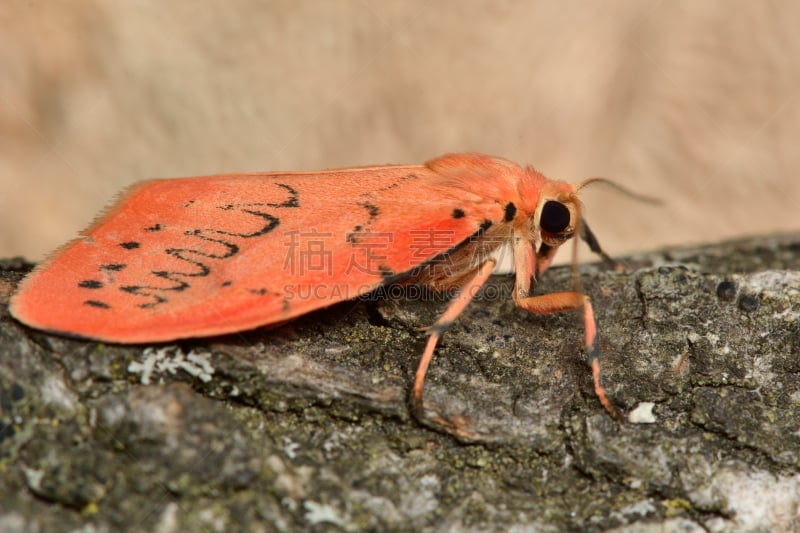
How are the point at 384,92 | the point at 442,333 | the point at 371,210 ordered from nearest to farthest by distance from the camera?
the point at 442,333, the point at 371,210, the point at 384,92

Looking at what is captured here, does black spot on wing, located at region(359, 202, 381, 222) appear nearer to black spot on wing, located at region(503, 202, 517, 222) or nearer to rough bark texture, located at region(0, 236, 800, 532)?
rough bark texture, located at region(0, 236, 800, 532)

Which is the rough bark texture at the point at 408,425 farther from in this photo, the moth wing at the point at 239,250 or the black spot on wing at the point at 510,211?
the black spot on wing at the point at 510,211

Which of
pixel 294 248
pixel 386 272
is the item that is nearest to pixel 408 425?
pixel 386 272

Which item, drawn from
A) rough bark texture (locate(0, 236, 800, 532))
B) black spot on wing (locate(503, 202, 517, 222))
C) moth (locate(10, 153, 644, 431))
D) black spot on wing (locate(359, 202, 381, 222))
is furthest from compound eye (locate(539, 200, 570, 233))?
black spot on wing (locate(359, 202, 381, 222))

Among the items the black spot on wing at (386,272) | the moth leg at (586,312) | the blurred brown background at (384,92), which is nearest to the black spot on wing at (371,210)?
the black spot on wing at (386,272)

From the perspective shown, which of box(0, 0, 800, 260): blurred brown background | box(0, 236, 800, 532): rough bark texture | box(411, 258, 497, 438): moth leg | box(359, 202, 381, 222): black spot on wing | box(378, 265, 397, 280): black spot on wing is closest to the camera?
box(0, 236, 800, 532): rough bark texture

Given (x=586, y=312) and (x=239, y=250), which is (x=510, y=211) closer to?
(x=586, y=312)

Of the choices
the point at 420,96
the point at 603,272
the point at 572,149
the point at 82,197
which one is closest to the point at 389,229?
the point at 603,272

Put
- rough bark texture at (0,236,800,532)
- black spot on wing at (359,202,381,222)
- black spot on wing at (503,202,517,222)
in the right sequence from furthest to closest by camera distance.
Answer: black spot on wing at (503,202,517,222)
black spot on wing at (359,202,381,222)
rough bark texture at (0,236,800,532)
